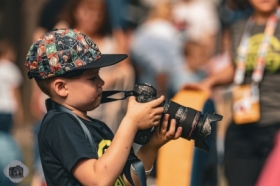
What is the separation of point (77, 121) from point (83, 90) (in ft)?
0.50

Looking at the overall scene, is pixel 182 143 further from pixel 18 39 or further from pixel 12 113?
pixel 18 39

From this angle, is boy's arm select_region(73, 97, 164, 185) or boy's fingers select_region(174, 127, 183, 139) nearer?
boy's arm select_region(73, 97, 164, 185)

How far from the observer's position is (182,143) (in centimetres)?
637

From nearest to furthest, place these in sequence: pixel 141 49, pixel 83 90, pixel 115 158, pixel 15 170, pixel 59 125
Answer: pixel 115 158
pixel 59 125
pixel 83 90
pixel 15 170
pixel 141 49

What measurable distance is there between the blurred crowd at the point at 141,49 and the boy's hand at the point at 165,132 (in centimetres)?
190

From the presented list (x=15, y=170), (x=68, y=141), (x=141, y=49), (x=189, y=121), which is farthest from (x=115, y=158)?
(x=141, y=49)

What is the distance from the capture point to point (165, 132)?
177 inches

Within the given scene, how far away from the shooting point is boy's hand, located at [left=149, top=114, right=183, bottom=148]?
14.6ft

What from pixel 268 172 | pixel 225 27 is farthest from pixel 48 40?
pixel 225 27

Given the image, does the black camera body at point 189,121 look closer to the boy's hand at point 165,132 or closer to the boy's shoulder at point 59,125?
the boy's hand at point 165,132

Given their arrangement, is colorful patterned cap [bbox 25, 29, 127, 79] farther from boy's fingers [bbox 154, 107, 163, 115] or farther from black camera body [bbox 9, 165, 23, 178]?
black camera body [bbox 9, 165, 23, 178]

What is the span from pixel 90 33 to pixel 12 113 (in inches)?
62.2

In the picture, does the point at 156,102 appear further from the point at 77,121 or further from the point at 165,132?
the point at 77,121

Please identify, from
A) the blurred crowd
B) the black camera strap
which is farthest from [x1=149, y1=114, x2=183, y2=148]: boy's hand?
the blurred crowd
